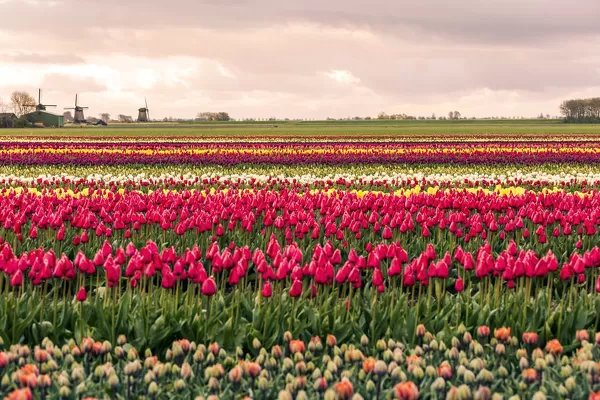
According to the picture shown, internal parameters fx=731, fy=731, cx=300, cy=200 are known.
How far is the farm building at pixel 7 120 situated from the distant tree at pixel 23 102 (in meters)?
25.9

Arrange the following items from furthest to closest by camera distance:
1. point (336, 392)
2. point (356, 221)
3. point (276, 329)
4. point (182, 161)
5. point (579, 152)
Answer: point (579, 152) → point (182, 161) → point (356, 221) → point (276, 329) → point (336, 392)

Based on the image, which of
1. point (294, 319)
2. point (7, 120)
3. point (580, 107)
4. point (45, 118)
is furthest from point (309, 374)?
point (580, 107)

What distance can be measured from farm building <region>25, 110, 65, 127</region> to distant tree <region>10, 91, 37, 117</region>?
47.8 ft

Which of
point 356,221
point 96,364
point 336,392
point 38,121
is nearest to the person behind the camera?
point 336,392

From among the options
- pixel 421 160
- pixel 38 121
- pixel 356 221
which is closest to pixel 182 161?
pixel 421 160

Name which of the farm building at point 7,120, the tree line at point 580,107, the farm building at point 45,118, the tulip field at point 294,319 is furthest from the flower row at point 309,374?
the tree line at point 580,107

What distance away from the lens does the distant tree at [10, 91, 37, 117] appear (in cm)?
13750

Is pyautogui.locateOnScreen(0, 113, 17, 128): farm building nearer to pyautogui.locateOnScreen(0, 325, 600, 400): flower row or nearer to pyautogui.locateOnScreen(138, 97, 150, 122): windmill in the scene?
pyautogui.locateOnScreen(138, 97, 150, 122): windmill

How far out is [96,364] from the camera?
Answer: 5.05 meters

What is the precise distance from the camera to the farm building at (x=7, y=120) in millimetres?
109438

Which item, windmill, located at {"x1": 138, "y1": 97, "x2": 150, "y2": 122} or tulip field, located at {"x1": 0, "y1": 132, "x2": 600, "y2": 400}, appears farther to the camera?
windmill, located at {"x1": 138, "y1": 97, "x2": 150, "y2": 122}

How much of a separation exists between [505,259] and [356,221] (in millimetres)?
2972

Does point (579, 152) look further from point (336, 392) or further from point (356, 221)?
point (336, 392)

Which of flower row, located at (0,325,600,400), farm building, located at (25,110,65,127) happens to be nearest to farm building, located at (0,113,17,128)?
farm building, located at (25,110,65,127)
